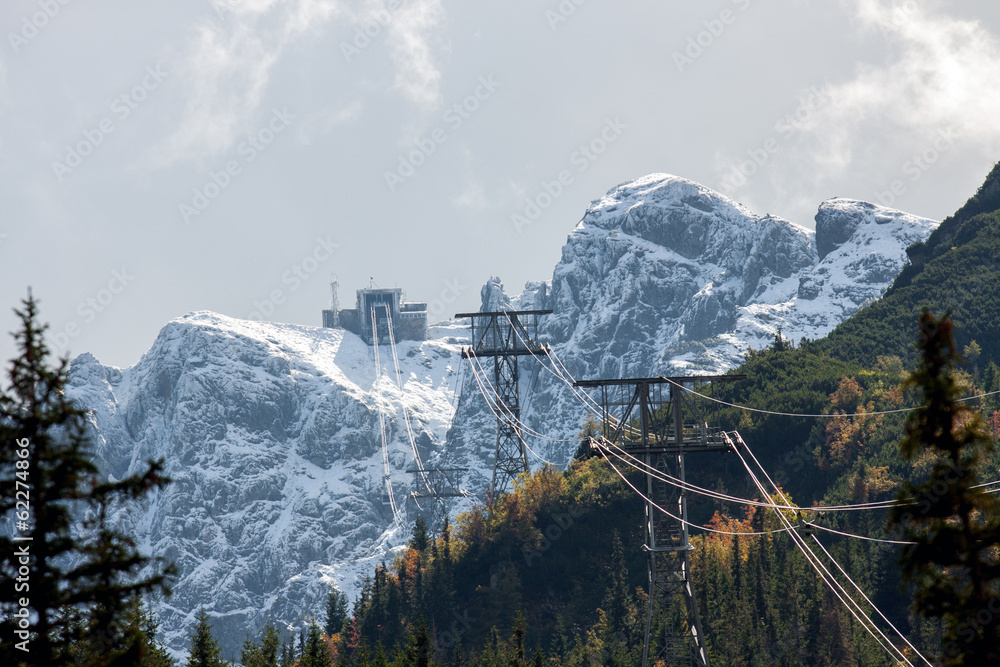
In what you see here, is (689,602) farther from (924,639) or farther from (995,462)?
(995,462)

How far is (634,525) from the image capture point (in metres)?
124

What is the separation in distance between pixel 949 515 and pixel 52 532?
17197mm

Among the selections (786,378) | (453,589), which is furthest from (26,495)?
(786,378)

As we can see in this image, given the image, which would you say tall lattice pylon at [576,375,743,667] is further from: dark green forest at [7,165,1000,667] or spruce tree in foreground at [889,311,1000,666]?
spruce tree in foreground at [889,311,1000,666]

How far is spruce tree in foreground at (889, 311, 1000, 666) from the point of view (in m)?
22.6

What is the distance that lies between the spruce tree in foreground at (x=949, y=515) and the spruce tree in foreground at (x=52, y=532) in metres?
14.5

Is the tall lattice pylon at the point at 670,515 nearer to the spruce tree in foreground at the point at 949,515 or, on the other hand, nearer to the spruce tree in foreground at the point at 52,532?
the spruce tree in foreground at the point at 949,515

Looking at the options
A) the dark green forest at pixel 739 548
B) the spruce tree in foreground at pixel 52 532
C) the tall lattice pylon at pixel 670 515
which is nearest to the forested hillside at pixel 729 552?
the dark green forest at pixel 739 548

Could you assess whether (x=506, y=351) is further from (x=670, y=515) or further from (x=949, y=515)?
(x=949, y=515)

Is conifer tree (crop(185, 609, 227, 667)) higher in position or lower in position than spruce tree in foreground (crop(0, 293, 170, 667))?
lower

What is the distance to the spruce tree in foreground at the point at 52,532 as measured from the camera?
2256 cm

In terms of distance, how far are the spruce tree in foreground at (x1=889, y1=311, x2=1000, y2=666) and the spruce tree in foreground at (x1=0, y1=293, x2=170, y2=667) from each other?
14.5 metres

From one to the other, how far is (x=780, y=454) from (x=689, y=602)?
7665 cm

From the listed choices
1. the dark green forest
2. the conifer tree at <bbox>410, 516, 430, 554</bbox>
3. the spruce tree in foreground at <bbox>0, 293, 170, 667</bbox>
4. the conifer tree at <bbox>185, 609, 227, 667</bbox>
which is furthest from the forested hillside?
the spruce tree in foreground at <bbox>0, 293, 170, 667</bbox>
